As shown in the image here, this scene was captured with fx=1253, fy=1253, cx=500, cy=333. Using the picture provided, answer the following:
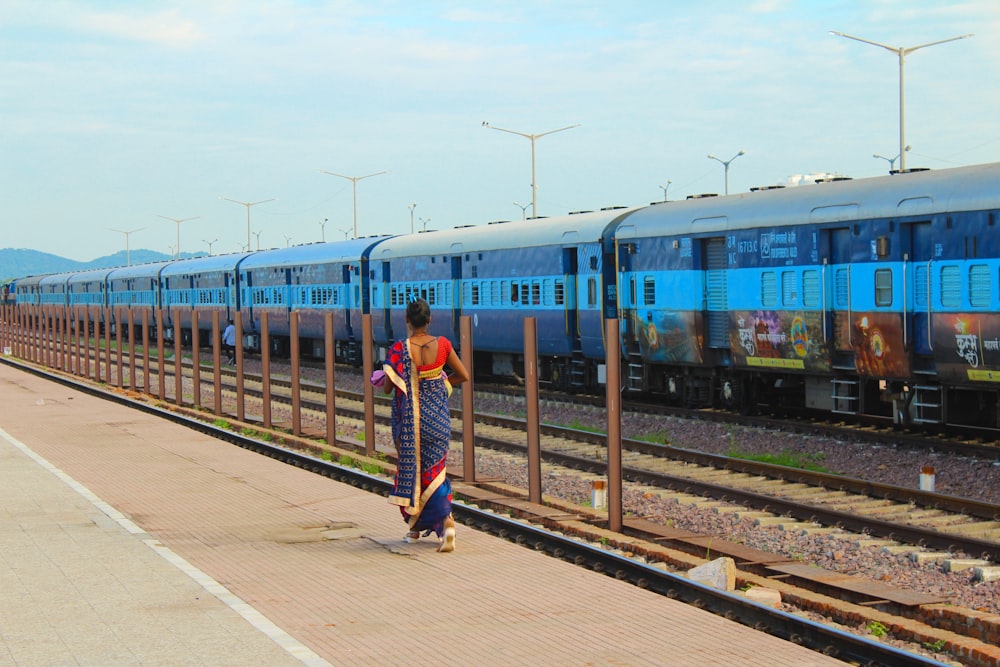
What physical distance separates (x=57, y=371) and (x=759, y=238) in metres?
28.2

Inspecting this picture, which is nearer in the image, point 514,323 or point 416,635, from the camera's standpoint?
point 416,635

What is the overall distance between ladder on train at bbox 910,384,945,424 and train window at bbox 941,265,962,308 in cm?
126

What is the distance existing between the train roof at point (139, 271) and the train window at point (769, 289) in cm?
4418

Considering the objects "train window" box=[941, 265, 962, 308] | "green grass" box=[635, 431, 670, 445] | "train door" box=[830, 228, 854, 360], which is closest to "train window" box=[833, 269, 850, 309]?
"train door" box=[830, 228, 854, 360]

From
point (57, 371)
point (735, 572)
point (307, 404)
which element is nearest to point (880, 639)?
point (735, 572)

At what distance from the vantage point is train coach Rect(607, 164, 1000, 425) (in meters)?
15.8

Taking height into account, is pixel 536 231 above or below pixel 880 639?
above

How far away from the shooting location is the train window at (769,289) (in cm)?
1927

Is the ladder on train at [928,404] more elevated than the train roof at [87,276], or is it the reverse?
the train roof at [87,276]

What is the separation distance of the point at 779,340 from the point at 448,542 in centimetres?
1042

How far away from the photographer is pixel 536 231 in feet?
88.0

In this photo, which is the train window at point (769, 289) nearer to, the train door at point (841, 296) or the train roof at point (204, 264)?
the train door at point (841, 296)

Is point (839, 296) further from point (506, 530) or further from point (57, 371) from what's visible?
point (57, 371)

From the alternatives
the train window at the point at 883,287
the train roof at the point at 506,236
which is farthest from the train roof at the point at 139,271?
the train window at the point at 883,287
